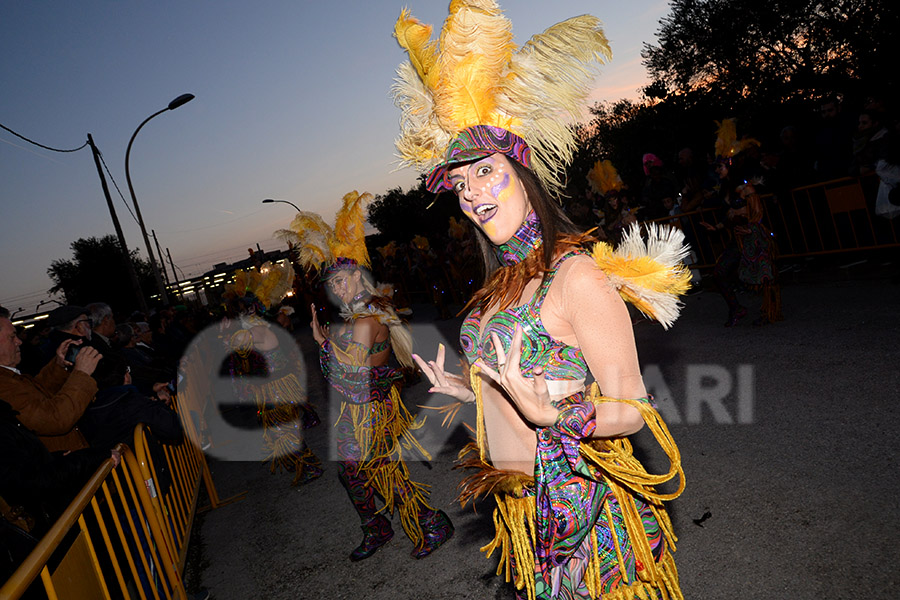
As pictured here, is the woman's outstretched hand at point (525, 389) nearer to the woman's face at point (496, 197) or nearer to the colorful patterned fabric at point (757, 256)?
the woman's face at point (496, 197)

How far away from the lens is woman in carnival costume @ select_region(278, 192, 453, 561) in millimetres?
3930

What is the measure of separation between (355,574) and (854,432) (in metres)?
3.60

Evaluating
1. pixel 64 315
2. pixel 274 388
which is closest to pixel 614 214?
pixel 274 388

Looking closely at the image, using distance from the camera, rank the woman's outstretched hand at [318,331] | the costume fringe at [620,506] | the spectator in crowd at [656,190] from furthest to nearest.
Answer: the spectator in crowd at [656,190]
the woman's outstretched hand at [318,331]
the costume fringe at [620,506]

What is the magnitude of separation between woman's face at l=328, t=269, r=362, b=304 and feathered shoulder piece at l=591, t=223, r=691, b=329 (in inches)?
110

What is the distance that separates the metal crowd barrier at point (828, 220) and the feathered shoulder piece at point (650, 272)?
5.28 meters

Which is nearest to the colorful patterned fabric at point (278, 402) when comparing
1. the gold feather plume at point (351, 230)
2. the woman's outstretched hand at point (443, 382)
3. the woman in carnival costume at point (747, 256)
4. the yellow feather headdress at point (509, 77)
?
the gold feather plume at point (351, 230)

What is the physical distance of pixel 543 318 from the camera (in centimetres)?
172

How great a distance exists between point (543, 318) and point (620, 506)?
0.64m

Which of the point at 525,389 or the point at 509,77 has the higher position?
the point at 509,77

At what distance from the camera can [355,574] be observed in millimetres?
3916

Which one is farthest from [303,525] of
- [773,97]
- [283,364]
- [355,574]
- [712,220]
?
[773,97]

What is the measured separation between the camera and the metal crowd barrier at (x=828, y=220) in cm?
698

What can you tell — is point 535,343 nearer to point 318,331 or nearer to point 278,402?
point 318,331
